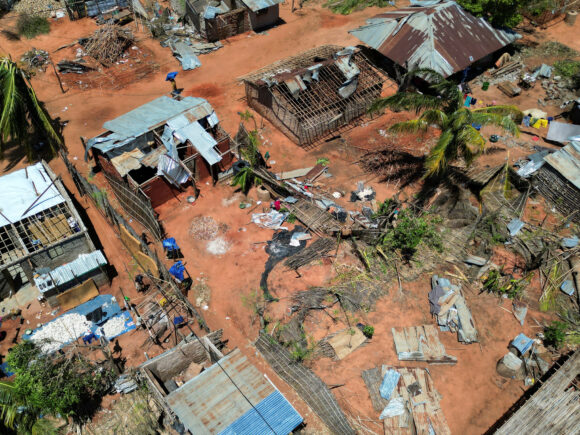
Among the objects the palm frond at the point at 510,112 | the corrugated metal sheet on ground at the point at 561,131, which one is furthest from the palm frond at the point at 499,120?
the corrugated metal sheet on ground at the point at 561,131

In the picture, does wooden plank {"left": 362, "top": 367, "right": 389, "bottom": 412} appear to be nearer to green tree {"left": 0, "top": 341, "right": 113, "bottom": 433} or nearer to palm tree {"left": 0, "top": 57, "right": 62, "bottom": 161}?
green tree {"left": 0, "top": 341, "right": 113, "bottom": 433}

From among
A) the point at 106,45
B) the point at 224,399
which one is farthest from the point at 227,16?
the point at 224,399

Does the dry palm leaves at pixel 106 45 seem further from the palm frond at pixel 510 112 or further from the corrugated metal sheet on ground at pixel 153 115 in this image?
the palm frond at pixel 510 112

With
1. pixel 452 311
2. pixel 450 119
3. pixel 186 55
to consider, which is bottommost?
pixel 452 311

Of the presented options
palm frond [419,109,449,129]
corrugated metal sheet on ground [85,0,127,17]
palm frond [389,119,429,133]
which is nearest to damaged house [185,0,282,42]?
corrugated metal sheet on ground [85,0,127,17]

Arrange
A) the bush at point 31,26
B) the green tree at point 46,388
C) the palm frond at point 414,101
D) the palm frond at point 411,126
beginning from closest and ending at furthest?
the green tree at point 46,388 < the palm frond at point 411,126 < the palm frond at point 414,101 < the bush at point 31,26

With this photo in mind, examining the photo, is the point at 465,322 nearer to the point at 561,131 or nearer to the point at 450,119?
the point at 450,119
